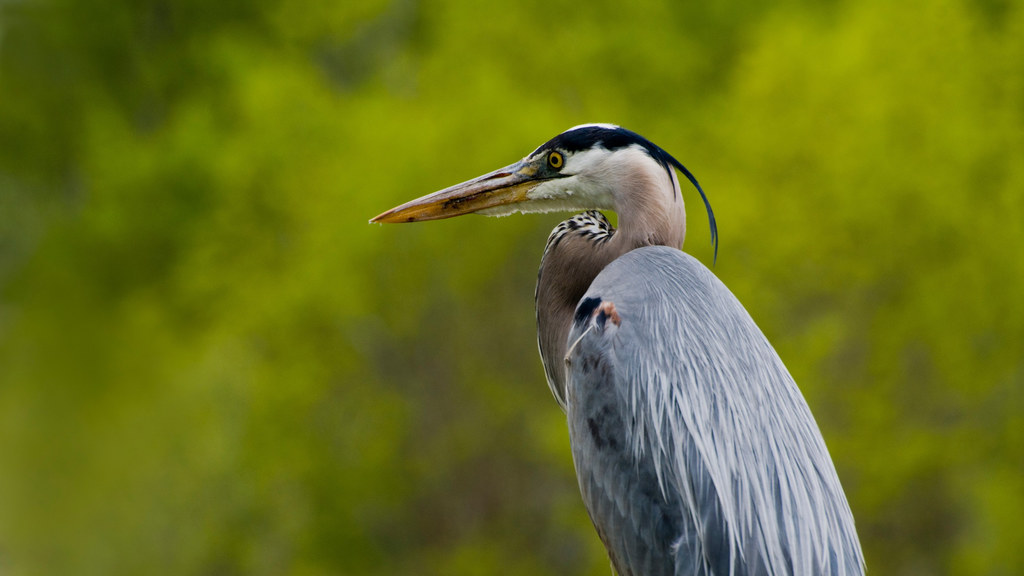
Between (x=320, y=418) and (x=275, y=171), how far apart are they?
4.67 metres

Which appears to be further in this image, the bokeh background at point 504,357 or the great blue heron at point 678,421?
the bokeh background at point 504,357

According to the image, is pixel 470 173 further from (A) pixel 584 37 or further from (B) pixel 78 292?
(B) pixel 78 292

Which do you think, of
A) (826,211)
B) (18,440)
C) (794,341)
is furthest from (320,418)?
(826,211)

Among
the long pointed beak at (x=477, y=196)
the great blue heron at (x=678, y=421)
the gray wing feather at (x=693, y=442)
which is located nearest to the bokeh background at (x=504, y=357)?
the long pointed beak at (x=477, y=196)

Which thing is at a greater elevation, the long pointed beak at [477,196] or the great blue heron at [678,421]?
the long pointed beak at [477,196]

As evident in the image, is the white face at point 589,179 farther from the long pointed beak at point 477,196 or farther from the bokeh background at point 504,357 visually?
the bokeh background at point 504,357

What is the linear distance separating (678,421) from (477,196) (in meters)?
1.05

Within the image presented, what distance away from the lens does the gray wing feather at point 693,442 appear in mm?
2674

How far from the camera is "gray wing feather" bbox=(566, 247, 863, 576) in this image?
105 inches

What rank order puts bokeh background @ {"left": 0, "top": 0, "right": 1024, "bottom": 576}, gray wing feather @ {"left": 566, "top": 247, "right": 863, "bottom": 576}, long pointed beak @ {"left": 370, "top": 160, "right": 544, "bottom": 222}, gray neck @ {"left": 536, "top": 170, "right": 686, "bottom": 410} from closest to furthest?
gray wing feather @ {"left": 566, "top": 247, "right": 863, "bottom": 576}, gray neck @ {"left": 536, "top": 170, "right": 686, "bottom": 410}, long pointed beak @ {"left": 370, "top": 160, "right": 544, "bottom": 222}, bokeh background @ {"left": 0, "top": 0, "right": 1024, "bottom": 576}

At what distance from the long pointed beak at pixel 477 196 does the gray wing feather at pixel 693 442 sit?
1.69 ft

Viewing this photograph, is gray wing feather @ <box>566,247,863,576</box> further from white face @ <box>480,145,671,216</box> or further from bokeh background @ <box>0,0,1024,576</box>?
bokeh background @ <box>0,0,1024,576</box>

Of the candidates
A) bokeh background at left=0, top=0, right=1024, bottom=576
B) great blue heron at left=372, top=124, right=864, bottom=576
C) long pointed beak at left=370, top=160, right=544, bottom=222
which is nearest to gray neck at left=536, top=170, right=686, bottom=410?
great blue heron at left=372, top=124, right=864, bottom=576

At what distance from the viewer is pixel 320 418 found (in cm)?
1239
